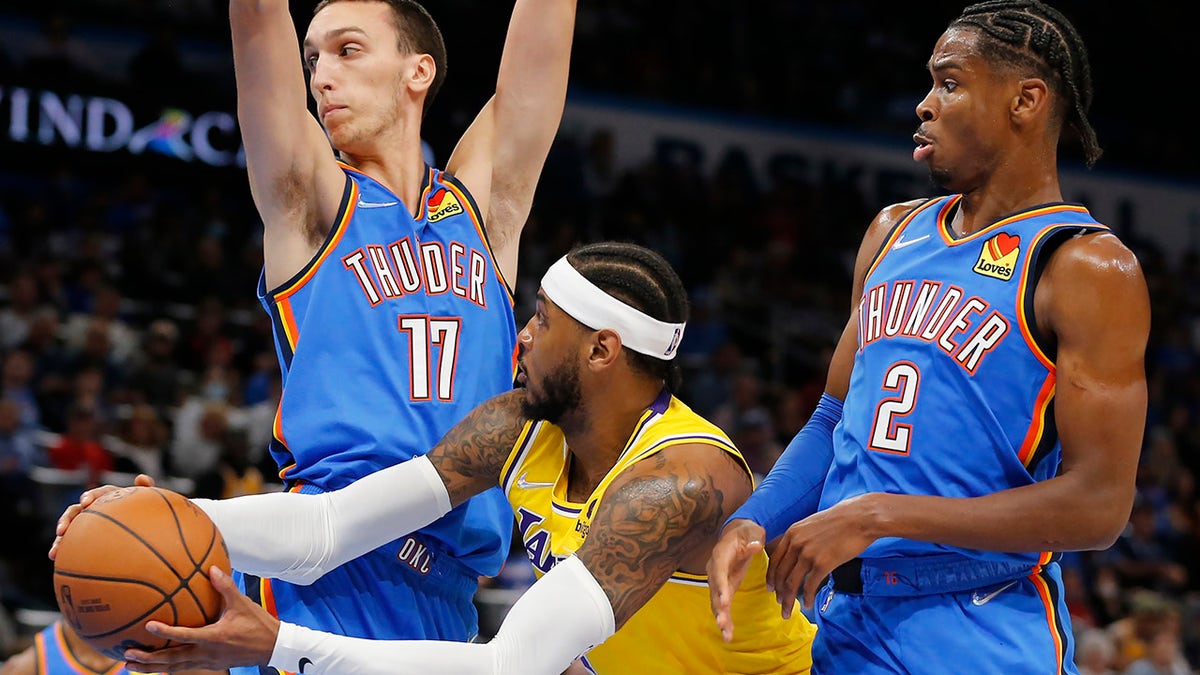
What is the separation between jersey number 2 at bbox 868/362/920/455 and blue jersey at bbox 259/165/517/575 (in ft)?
4.33

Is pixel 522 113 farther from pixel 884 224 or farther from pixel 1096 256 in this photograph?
pixel 1096 256

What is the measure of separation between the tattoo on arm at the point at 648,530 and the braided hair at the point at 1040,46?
1.21m

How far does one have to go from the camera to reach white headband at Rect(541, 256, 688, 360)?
140 inches

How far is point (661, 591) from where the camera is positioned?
351 centimetres

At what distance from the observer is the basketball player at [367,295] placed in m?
3.88

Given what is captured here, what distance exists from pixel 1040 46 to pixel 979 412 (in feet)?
2.82

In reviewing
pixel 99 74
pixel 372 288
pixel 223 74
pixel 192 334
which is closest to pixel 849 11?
pixel 223 74

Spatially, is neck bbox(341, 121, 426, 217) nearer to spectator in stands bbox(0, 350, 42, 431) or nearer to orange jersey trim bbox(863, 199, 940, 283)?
orange jersey trim bbox(863, 199, 940, 283)

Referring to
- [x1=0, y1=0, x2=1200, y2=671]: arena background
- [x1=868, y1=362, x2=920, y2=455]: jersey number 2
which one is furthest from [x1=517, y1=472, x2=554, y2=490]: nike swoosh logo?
[x1=0, y1=0, x2=1200, y2=671]: arena background

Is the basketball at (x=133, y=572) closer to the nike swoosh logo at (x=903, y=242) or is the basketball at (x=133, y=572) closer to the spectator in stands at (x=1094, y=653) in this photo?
the nike swoosh logo at (x=903, y=242)

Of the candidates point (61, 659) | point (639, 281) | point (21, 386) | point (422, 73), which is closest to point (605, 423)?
point (639, 281)

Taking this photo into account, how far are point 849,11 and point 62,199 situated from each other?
36.5ft

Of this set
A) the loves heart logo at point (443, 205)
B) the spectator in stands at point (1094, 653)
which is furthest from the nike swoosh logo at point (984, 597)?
the spectator in stands at point (1094, 653)

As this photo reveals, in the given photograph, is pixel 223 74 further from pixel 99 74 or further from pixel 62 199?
pixel 62 199
